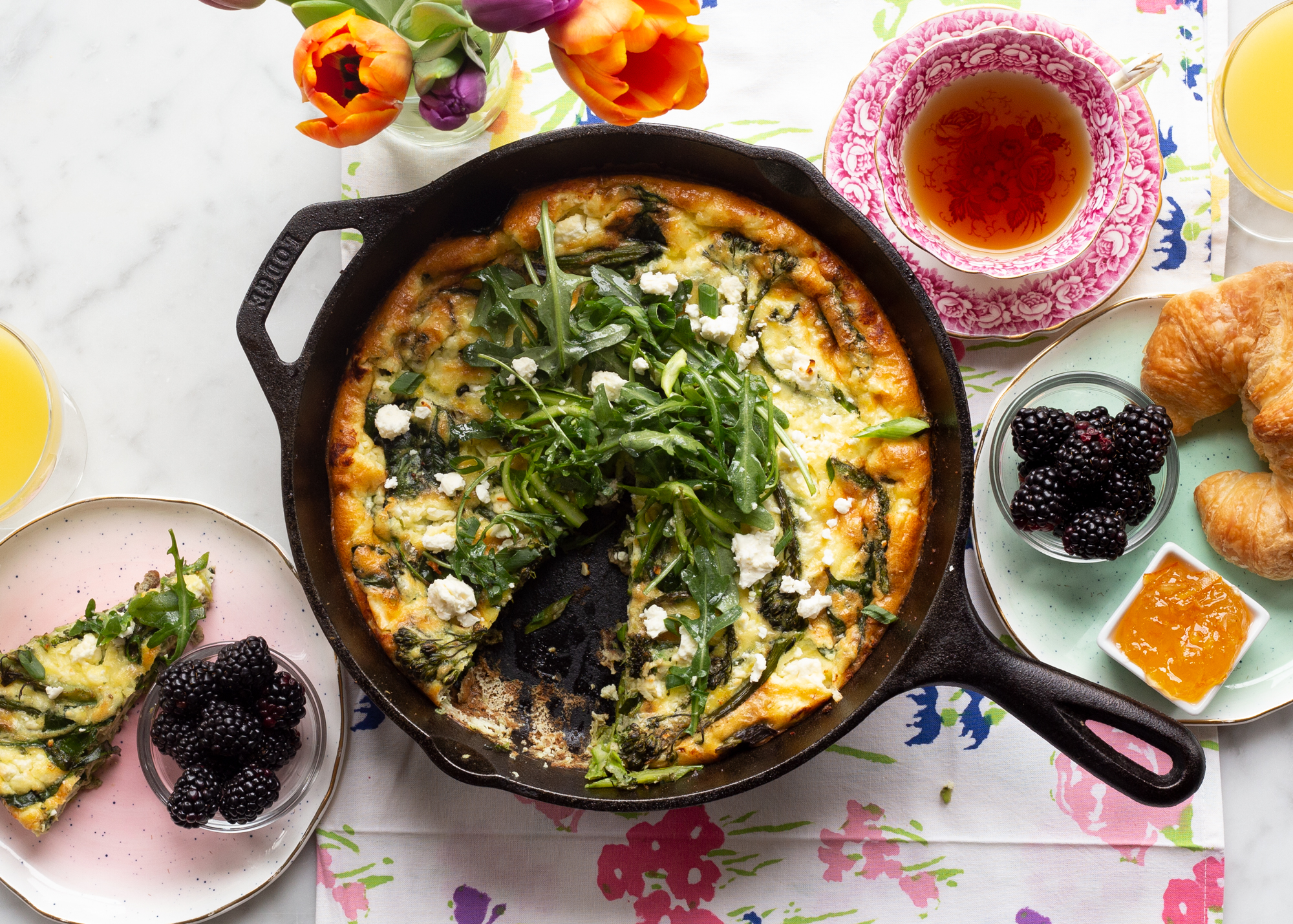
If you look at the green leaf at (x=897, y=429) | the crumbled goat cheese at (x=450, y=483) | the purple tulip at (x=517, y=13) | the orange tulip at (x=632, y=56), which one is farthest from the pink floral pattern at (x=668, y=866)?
the purple tulip at (x=517, y=13)

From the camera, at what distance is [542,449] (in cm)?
329

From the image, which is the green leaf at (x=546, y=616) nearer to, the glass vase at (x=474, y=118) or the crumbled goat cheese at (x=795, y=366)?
the crumbled goat cheese at (x=795, y=366)

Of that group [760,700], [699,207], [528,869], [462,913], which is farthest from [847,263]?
[462,913]

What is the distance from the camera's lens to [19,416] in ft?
11.8

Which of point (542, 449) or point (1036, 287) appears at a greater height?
point (1036, 287)

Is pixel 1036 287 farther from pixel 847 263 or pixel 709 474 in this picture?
pixel 709 474

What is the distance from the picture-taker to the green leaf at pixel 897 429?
316 cm

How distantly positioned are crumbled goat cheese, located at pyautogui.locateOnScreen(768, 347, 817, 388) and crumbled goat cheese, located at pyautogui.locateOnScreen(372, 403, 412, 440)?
132 centimetres

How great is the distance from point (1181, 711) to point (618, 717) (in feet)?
6.75

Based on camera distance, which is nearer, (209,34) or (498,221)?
(498,221)

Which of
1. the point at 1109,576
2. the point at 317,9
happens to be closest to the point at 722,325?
the point at 317,9

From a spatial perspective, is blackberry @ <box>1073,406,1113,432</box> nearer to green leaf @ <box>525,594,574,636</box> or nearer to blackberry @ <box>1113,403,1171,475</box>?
blackberry @ <box>1113,403,1171,475</box>

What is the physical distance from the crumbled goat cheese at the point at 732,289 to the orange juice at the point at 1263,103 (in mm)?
1891

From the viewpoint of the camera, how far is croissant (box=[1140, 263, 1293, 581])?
10.7ft
